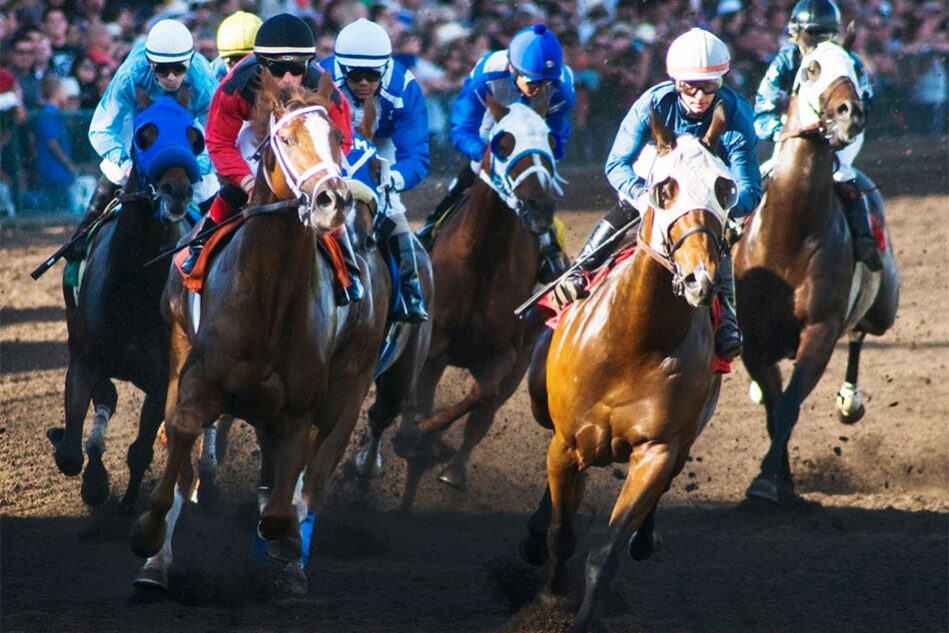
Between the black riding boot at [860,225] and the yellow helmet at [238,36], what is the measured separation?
369cm

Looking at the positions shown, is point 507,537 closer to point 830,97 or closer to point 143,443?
point 143,443

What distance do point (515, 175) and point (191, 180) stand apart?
6.69 ft

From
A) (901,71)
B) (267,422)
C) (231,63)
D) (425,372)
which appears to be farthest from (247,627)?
(901,71)

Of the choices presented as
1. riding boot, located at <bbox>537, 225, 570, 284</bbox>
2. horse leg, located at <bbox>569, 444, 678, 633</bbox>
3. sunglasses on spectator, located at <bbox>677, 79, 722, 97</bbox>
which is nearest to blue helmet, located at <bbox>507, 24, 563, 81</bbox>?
riding boot, located at <bbox>537, 225, 570, 284</bbox>

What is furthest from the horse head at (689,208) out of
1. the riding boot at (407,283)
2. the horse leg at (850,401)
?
the horse leg at (850,401)

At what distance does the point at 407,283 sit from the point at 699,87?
2.01 meters

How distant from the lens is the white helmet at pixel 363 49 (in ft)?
27.2

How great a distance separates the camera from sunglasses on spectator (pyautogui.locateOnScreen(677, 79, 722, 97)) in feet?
22.8

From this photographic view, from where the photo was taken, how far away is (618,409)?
6.47m

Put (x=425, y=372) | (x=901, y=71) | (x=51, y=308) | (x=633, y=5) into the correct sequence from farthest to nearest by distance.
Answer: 1. (x=901, y=71)
2. (x=633, y=5)
3. (x=51, y=308)
4. (x=425, y=372)

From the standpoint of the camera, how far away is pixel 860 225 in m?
9.48

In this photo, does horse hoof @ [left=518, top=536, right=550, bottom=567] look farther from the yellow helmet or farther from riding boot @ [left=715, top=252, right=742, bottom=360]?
the yellow helmet

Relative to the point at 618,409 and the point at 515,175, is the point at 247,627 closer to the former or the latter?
the point at 618,409

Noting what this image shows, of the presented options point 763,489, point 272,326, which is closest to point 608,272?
point 272,326
